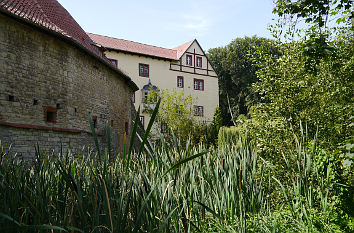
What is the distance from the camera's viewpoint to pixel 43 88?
9.95m

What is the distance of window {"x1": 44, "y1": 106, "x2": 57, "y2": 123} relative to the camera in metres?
10.1

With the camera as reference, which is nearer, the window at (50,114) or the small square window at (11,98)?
the small square window at (11,98)

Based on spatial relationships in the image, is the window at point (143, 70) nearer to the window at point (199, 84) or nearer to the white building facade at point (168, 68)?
the white building facade at point (168, 68)

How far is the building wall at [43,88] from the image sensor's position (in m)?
8.69

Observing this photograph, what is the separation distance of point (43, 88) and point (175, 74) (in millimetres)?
17228

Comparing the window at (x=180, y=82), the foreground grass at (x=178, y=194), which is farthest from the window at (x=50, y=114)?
the window at (x=180, y=82)

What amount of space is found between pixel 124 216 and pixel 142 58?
79.6ft

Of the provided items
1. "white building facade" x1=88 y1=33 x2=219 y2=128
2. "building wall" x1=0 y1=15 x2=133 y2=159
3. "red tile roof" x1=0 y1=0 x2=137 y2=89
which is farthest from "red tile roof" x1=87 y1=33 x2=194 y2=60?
"building wall" x1=0 y1=15 x2=133 y2=159

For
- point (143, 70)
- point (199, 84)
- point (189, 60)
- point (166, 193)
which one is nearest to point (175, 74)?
point (189, 60)

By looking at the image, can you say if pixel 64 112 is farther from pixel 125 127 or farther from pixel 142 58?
pixel 142 58

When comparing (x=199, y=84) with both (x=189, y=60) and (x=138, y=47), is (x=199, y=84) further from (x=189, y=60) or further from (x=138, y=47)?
(x=138, y=47)

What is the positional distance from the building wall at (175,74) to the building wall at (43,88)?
36.2 feet

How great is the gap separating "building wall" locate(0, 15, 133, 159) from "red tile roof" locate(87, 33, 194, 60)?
11120mm

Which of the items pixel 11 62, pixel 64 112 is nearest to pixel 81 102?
pixel 64 112
